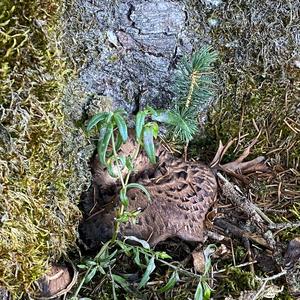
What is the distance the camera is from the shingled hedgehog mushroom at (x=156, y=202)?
1979 mm

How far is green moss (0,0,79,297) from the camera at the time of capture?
1.47 m

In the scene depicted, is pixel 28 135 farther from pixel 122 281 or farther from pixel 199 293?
pixel 199 293

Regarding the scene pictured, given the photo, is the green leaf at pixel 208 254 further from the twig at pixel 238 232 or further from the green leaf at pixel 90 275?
the green leaf at pixel 90 275

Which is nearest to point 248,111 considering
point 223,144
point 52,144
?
point 223,144

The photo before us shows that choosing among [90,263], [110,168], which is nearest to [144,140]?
[110,168]

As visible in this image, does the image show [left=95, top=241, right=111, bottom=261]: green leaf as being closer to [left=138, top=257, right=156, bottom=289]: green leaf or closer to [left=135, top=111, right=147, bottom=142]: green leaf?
[left=138, top=257, right=156, bottom=289]: green leaf

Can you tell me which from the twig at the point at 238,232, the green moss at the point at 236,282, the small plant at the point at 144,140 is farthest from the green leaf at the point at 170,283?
the twig at the point at 238,232

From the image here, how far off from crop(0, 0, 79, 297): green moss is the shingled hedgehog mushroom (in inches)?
10.1

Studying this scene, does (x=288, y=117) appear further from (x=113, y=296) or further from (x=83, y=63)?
(x=113, y=296)

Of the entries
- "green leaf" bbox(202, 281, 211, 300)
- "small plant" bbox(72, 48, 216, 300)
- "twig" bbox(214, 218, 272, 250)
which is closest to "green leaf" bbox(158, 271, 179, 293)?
"small plant" bbox(72, 48, 216, 300)

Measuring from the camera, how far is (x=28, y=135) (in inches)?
62.7

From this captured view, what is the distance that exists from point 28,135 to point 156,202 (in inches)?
25.9

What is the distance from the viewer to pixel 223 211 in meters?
2.22

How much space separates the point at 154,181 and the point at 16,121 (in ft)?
2.37
